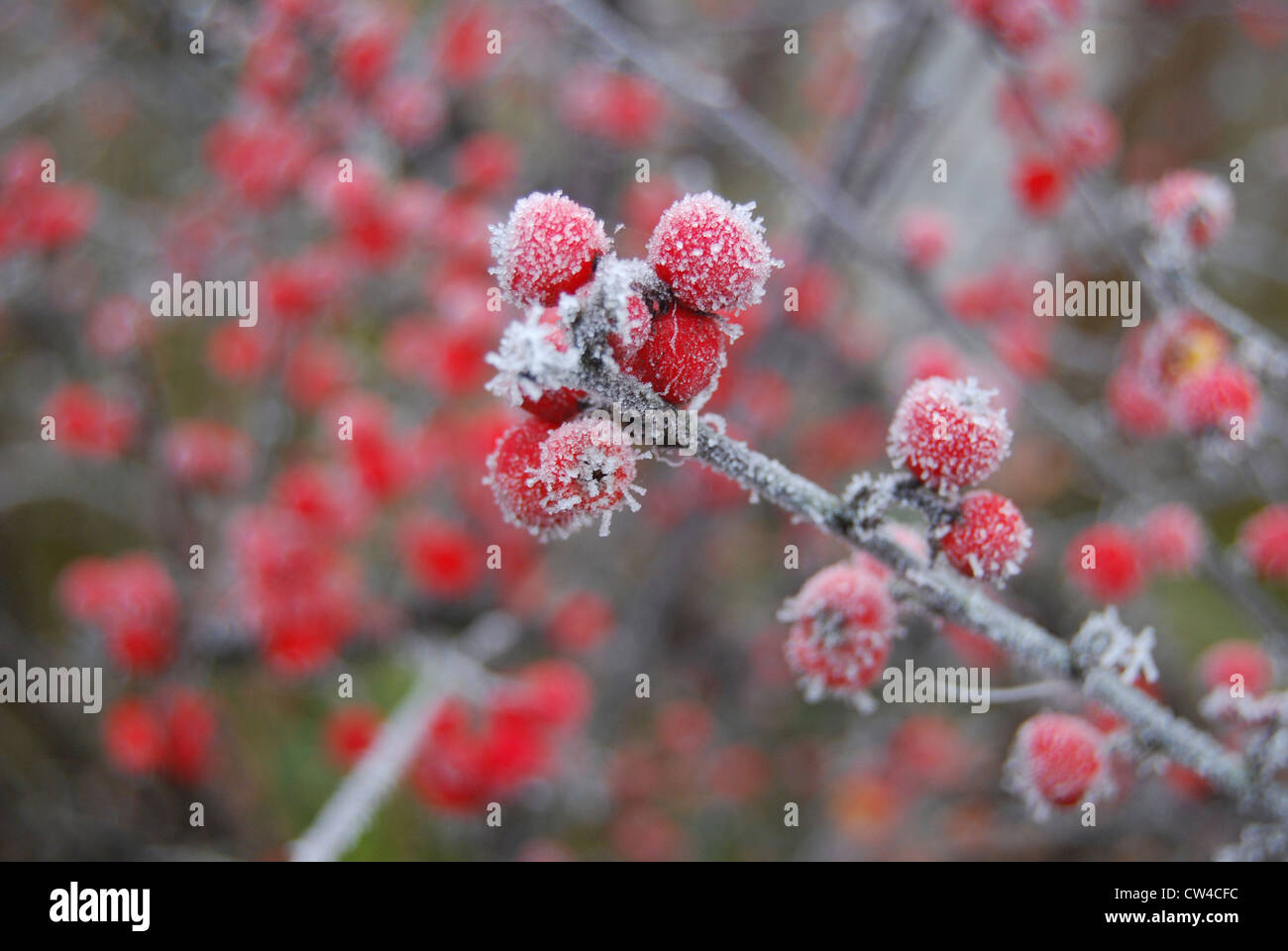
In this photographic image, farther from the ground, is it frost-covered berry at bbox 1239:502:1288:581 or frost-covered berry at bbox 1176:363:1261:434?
frost-covered berry at bbox 1176:363:1261:434

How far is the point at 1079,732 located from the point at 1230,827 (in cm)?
154

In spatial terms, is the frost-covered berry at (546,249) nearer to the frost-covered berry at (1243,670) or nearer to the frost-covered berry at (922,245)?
the frost-covered berry at (922,245)

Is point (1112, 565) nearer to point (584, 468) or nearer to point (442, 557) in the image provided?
point (584, 468)

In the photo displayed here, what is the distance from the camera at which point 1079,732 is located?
1238mm

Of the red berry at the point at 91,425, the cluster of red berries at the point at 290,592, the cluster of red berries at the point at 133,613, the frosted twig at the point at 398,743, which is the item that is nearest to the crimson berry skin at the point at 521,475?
the frosted twig at the point at 398,743

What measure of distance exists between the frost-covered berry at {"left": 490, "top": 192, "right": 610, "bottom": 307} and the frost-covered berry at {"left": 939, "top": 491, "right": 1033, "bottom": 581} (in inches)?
22.0

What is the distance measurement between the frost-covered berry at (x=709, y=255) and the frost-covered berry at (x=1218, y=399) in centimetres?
116

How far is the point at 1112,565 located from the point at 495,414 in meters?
1.98

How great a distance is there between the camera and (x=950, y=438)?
3.28 ft

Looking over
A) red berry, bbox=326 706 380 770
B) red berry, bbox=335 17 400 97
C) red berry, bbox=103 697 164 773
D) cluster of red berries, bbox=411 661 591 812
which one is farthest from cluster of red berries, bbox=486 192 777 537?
Result: red berry, bbox=103 697 164 773

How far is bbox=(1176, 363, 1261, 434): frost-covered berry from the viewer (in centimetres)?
158

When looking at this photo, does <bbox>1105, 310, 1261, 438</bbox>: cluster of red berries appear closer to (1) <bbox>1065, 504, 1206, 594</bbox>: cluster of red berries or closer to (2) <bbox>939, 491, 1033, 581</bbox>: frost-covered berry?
(1) <bbox>1065, 504, 1206, 594</bbox>: cluster of red berries

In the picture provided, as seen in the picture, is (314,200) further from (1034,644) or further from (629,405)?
(1034,644)
